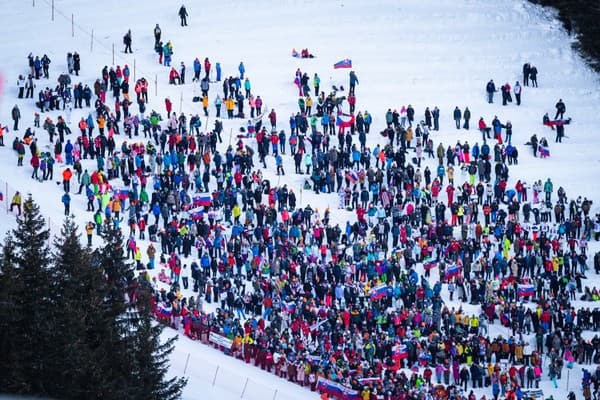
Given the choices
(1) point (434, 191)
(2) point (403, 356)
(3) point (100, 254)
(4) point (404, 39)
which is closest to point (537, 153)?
(1) point (434, 191)

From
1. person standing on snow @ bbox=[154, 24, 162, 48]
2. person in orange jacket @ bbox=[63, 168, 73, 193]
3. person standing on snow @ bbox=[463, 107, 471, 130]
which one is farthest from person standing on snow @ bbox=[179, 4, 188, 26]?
person in orange jacket @ bbox=[63, 168, 73, 193]

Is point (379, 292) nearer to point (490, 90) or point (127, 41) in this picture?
point (490, 90)

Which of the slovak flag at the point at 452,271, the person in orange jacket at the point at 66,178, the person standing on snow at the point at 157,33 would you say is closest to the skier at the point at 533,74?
the slovak flag at the point at 452,271

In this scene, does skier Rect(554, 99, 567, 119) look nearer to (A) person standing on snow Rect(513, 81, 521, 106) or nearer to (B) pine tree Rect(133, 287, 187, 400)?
(A) person standing on snow Rect(513, 81, 521, 106)

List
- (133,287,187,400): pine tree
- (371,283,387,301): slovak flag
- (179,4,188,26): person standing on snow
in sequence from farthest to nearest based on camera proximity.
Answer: (179,4,188,26): person standing on snow
(371,283,387,301): slovak flag
(133,287,187,400): pine tree

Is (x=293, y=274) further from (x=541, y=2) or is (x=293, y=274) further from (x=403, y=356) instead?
(x=541, y=2)
